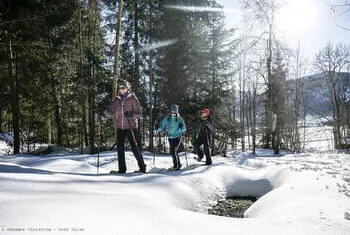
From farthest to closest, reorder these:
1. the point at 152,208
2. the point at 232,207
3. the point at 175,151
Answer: the point at 175,151 → the point at 232,207 → the point at 152,208

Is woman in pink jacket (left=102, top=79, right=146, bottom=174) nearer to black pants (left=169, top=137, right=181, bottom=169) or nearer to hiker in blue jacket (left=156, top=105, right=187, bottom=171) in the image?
black pants (left=169, top=137, right=181, bottom=169)

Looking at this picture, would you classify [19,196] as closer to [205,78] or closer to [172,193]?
[172,193]

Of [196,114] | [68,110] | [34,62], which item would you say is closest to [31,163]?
[34,62]

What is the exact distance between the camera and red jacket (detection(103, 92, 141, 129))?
550 centimetres

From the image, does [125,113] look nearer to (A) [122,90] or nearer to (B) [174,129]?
(A) [122,90]

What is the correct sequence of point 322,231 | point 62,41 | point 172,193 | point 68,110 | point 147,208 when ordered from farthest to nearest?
point 68,110
point 62,41
point 172,193
point 147,208
point 322,231

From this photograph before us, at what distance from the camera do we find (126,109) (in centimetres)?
552

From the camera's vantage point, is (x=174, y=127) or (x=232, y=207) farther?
(x=174, y=127)

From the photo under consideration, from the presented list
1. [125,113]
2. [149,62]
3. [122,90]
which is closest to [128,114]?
[125,113]

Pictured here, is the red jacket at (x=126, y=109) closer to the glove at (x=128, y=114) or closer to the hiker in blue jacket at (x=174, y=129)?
the glove at (x=128, y=114)

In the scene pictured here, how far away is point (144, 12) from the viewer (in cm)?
1569

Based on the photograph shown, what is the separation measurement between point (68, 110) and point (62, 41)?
6.81 m

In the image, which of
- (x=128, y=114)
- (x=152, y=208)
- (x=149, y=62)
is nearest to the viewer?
(x=152, y=208)

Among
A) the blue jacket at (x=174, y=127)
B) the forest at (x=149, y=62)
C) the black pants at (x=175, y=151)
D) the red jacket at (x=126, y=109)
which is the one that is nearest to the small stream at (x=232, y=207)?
the black pants at (x=175, y=151)
